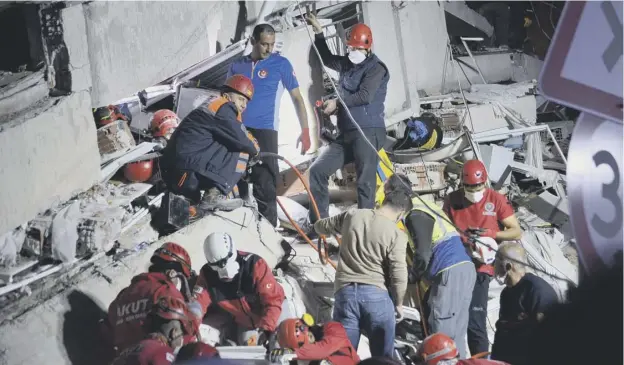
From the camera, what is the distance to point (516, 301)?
7113mm

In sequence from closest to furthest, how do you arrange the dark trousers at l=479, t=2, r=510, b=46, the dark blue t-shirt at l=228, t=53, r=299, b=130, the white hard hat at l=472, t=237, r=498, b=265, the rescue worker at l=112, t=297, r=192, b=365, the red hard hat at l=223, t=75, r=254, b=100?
the rescue worker at l=112, t=297, r=192, b=365 < the white hard hat at l=472, t=237, r=498, b=265 < the red hard hat at l=223, t=75, r=254, b=100 < the dark blue t-shirt at l=228, t=53, r=299, b=130 < the dark trousers at l=479, t=2, r=510, b=46

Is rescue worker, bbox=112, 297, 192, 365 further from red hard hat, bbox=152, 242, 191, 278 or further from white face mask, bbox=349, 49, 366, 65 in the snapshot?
white face mask, bbox=349, 49, 366, 65

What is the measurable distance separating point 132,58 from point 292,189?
2.72 m

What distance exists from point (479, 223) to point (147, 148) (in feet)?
12.5

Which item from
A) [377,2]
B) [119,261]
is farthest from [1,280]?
[377,2]

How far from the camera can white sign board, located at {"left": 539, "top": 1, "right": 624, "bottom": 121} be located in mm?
2363

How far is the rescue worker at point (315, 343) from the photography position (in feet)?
20.7

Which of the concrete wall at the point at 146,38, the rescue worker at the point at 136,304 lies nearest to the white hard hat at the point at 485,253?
the rescue worker at the point at 136,304

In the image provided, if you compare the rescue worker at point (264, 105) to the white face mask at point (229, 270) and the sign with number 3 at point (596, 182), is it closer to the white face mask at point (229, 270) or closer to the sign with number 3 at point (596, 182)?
the white face mask at point (229, 270)

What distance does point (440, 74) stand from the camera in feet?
50.1

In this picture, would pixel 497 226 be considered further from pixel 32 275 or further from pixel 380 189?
pixel 32 275

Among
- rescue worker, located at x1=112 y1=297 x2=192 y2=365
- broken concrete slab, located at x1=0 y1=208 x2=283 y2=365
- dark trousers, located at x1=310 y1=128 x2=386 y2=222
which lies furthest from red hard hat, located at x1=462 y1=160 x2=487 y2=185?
rescue worker, located at x1=112 y1=297 x2=192 y2=365

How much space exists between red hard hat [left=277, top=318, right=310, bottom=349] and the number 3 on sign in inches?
167

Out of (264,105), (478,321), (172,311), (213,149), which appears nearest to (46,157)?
(213,149)
